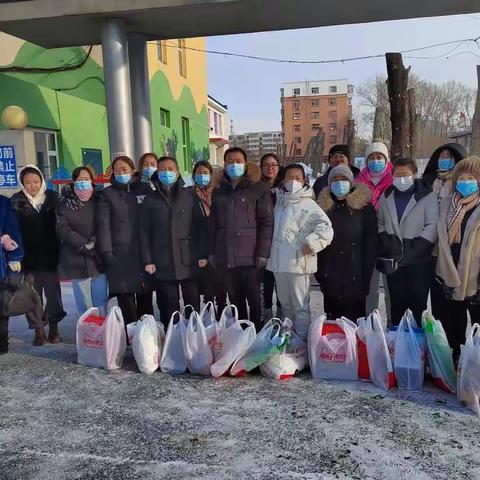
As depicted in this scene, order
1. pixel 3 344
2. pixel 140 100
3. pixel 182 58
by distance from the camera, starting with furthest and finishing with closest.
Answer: pixel 182 58
pixel 140 100
pixel 3 344

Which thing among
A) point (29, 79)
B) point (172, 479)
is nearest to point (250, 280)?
point (172, 479)

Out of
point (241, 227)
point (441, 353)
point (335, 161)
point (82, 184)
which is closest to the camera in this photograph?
point (441, 353)

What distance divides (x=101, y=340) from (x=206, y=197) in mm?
1468

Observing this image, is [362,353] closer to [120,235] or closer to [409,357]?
[409,357]

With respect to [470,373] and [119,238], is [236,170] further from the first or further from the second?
[470,373]

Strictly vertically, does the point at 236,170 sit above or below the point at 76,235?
above

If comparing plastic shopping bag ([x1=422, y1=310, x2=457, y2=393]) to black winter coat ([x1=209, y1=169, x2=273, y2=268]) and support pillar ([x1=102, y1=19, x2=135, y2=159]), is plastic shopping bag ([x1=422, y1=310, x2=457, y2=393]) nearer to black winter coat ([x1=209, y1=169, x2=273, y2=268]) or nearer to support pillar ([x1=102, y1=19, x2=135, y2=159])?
black winter coat ([x1=209, y1=169, x2=273, y2=268])

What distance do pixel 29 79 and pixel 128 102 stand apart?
457 centimetres

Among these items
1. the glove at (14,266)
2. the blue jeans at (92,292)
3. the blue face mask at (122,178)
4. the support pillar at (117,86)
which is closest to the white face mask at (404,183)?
the blue face mask at (122,178)

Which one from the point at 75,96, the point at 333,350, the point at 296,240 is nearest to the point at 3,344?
the point at 296,240

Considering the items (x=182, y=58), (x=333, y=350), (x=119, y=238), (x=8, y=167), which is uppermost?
(x=182, y=58)

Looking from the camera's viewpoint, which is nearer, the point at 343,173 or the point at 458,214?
the point at 458,214

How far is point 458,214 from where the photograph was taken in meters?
3.45

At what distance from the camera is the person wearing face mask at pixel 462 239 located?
3.38 metres
